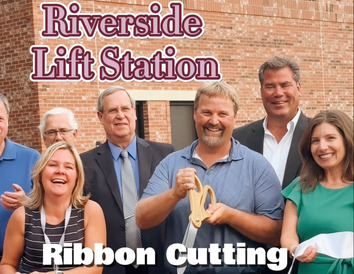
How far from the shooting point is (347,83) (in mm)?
21078

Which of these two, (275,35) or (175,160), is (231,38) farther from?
(175,160)

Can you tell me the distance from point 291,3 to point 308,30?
2.75 feet

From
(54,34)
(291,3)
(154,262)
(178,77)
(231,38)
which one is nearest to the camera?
(154,262)

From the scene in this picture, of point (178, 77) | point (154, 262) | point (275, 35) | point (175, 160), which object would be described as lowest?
point (154, 262)

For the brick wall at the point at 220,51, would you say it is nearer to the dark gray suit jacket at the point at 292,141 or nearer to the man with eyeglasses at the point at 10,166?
the man with eyeglasses at the point at 10,166

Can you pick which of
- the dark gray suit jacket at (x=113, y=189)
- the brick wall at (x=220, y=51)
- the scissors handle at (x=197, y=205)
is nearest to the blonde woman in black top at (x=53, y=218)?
the dark gray suit jacket at (x=113, y=189)

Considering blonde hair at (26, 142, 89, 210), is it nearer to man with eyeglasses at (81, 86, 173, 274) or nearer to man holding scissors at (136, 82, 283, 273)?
man holding scissors at (136, 82, 283, 273)

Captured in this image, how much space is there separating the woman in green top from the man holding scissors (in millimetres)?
155

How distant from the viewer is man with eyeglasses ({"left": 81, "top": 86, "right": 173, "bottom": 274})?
19.1ft

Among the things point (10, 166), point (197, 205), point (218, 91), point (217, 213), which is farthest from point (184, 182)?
point (10, 166)

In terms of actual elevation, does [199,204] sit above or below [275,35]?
below

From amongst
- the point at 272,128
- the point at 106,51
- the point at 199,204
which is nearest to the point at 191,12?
the point at 106,51

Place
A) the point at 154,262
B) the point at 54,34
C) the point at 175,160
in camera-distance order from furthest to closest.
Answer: the point at 54,34 < the point at 154,262 < the point at 175,160

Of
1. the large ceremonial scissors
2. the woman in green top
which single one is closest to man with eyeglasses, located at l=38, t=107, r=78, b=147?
the large ceremonial scissors
